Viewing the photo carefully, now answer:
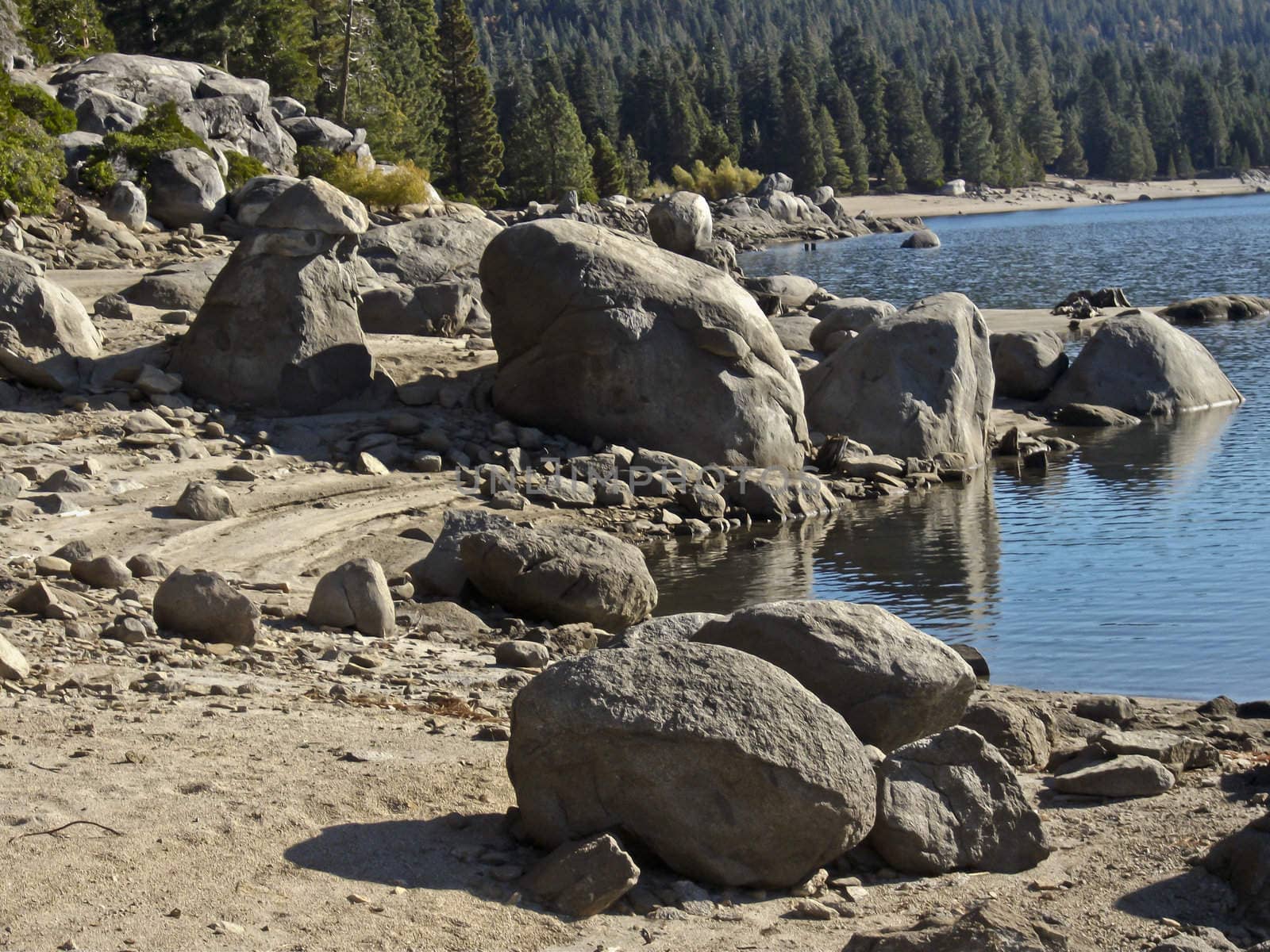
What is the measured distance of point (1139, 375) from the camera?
88.5 feet

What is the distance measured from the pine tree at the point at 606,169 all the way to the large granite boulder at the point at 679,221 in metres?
60.1

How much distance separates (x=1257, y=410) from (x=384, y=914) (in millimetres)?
24553

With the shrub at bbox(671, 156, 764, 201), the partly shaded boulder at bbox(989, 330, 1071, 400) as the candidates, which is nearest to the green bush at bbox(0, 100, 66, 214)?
the partly shaded boulder at bbox(989, 330, 1071, 400)

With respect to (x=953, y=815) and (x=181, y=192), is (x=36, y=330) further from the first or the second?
(x=953, y=815)

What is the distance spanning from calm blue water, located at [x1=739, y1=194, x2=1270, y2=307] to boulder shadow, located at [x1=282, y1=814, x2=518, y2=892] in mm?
42021

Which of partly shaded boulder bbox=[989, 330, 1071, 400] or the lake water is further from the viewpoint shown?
partly shaded boulder bbox=[989, 330, 1071, 400]

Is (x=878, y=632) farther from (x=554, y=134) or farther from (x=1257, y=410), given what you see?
(x=554, y=134)

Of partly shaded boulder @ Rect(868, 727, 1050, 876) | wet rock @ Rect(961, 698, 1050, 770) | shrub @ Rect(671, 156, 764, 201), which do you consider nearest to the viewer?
partly shaded boulder @ Rect(868, 727, 1050, 876)

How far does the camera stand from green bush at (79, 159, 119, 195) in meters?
31.5

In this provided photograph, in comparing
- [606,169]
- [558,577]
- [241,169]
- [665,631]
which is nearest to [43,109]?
[241,169]

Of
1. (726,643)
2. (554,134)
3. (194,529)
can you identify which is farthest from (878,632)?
(554,134)

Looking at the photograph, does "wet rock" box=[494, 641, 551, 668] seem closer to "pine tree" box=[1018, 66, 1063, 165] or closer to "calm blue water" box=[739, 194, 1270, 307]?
"calm blue water" box=[739, 194, 1270, 307]

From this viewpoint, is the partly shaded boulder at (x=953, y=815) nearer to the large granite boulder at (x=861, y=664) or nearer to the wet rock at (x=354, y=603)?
the large granite boulder at (x=861, y=664)

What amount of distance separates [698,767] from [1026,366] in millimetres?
22689
